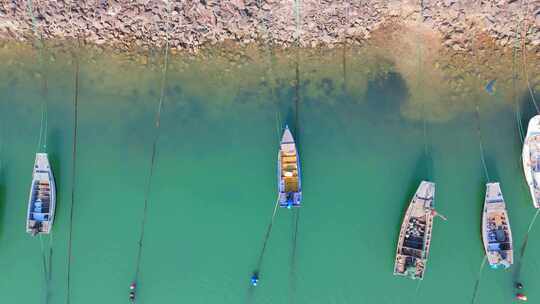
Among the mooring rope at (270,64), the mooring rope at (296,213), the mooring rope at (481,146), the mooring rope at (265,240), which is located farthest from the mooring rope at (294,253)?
the mooring rope at (481,146)

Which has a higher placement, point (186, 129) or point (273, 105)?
point (273, 105)

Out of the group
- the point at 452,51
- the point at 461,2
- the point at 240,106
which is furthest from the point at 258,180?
the point at 461,2

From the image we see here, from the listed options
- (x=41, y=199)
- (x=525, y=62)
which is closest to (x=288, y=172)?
(x=41, y=199)

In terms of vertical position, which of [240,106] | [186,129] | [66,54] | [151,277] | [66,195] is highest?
[66,54]

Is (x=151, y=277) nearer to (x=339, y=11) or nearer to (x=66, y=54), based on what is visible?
(x=66, y=54)

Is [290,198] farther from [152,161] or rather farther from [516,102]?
[516,102]

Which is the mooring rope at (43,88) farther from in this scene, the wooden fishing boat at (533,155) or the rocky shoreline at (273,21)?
the wooden fishing boat at (533,155)

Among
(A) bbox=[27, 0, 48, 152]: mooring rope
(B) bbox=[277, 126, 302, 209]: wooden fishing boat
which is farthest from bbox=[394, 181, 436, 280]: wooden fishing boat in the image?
(A) bbox=[27, 0, 48, 152]: mooring rope
